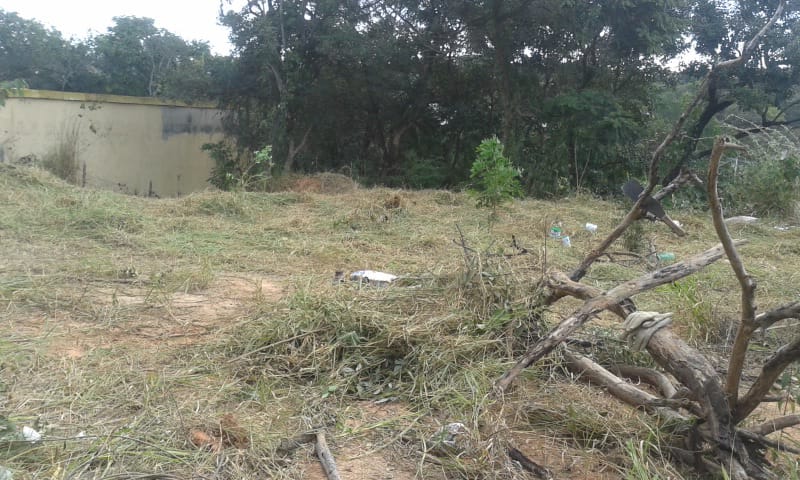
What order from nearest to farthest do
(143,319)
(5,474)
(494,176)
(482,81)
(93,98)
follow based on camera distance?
(5,474), (143,319), (494,176), (93,98), (482,81)

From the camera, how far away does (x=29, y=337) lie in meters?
3.17

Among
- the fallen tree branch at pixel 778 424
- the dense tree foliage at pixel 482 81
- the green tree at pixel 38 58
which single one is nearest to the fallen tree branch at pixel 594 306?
the fallen tree branch at pixel 778 424

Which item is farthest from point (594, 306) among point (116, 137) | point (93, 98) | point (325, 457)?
point (116, 137)

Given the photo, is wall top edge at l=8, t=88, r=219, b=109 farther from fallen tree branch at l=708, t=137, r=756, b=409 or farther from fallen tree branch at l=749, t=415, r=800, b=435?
fallen tree branch at l=749, t=415, r=800, b=435

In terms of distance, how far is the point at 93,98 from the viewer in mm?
11844

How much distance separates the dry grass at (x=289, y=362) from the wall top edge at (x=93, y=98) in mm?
6233

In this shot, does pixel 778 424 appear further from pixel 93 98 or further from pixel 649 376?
pixel 93 98

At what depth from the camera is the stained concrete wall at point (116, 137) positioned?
1069 centimetres

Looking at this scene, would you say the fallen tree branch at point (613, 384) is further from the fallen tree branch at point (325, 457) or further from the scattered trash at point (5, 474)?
the scattered trash at point (5, 474)

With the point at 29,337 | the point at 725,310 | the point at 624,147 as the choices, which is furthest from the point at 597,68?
the point at 29,337

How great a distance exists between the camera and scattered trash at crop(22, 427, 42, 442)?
6.82ft

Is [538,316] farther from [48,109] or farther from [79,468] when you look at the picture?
[48,109]

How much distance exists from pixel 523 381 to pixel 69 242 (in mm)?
4179

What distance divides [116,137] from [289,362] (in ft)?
35.7
